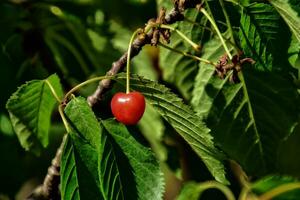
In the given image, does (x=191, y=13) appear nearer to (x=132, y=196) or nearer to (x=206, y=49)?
(x=206, y=49)

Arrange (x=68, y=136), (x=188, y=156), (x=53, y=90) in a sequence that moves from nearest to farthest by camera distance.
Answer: (x=68, y=136), (x=53, y=90), (x=188, y=156)

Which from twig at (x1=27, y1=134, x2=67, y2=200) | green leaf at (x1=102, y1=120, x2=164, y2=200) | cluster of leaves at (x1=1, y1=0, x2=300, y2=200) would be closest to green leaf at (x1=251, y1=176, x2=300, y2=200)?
cluster of leaves at (x1=1, y1=0, x2=300, y2=200)

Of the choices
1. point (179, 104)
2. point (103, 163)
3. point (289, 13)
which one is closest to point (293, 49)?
point (289, 13)

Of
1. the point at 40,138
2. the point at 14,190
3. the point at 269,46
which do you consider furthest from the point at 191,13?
the point at 14,190

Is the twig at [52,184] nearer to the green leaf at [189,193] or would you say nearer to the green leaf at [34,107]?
the green leaf at [34,107]

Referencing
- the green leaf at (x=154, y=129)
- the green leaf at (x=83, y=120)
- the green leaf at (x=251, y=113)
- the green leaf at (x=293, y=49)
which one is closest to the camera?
the green leaf at (x=83, y=120)

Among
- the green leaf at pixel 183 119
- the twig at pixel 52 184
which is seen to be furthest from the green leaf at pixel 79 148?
the twig at pixel 52 184

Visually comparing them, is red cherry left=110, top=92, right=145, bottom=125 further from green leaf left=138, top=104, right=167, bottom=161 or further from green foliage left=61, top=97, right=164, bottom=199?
green leaf left=138, top=104, right=167, bottom=161
